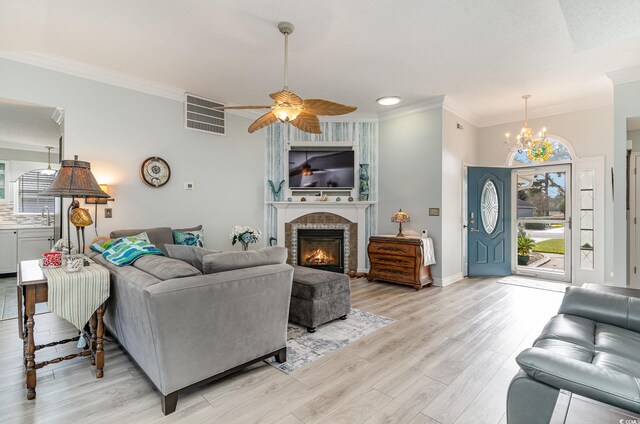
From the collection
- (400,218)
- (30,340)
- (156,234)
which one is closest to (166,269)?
(30,340)

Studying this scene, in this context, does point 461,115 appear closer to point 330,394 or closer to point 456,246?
point 456,246

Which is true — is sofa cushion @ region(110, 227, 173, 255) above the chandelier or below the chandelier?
below

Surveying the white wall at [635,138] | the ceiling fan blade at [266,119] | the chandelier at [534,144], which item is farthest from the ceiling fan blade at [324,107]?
the white wall at [635,138]

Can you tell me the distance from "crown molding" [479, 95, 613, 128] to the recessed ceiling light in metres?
2.16

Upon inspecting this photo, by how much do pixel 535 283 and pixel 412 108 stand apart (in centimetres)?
351

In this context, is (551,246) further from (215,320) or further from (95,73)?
(95,73)

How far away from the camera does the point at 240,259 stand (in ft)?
7.29

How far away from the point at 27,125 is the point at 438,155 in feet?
21.7

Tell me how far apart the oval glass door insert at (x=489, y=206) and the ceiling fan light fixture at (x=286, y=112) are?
169 inches

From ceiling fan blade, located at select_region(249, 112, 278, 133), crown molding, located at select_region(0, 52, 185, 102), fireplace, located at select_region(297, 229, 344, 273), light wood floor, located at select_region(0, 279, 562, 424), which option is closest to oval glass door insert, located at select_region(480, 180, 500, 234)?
fireplace, located at select_region(297, 229, 344, 273)

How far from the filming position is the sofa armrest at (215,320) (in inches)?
69.9

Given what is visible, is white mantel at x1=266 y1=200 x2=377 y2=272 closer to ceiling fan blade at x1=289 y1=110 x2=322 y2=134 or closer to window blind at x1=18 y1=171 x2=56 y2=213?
ceiling fan blade at x1=289 y1=110 x2=322 y2=134

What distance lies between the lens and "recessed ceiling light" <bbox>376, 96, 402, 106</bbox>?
189 inches

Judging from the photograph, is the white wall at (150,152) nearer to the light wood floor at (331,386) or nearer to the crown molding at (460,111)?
the light wood floor at (331,386)
